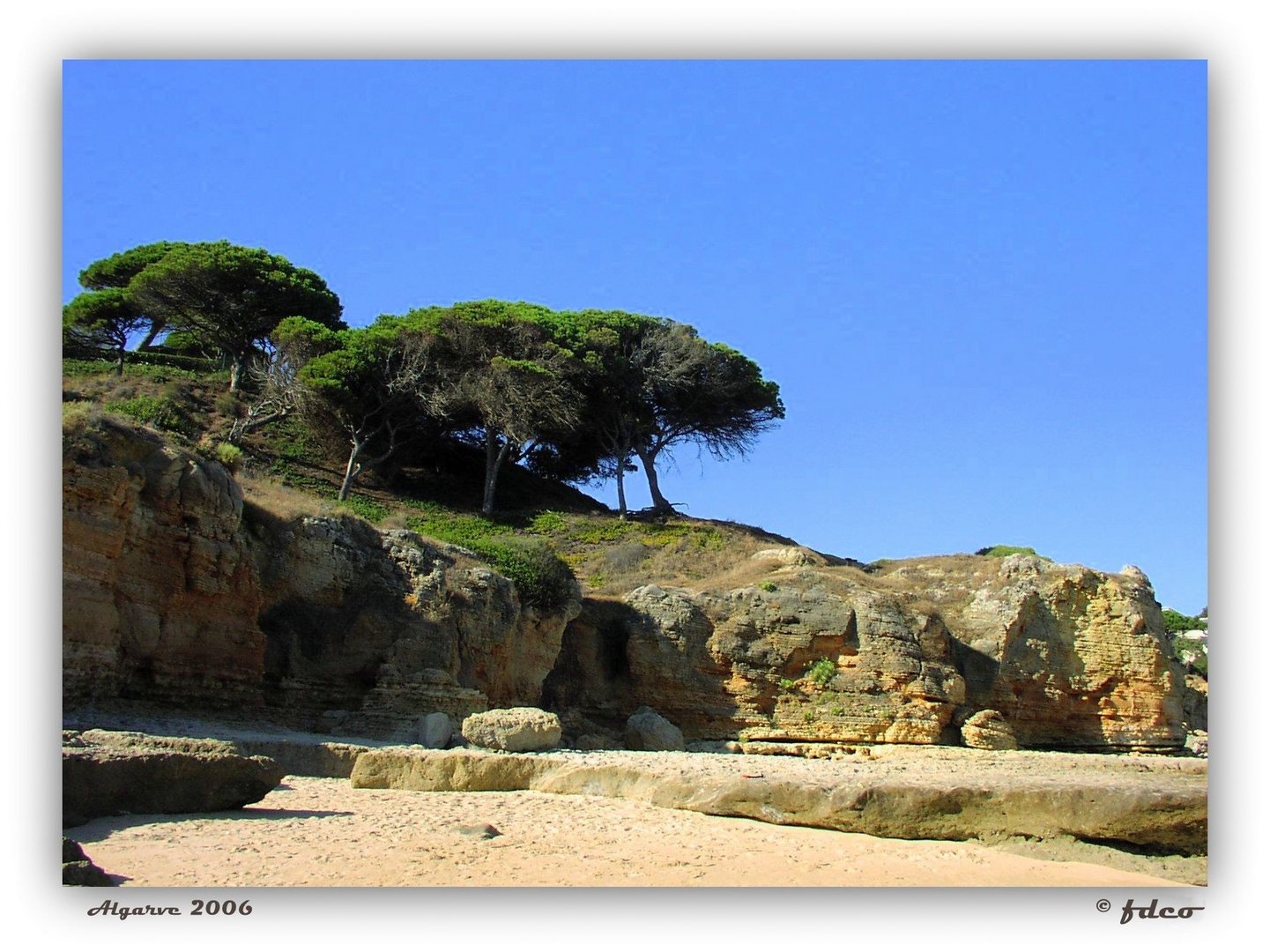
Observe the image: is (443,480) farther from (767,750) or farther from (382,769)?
(382,769)

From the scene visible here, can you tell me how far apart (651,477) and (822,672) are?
14.1m

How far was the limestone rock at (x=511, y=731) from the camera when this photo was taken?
13648 millimetres

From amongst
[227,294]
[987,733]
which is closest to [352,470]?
[227,294]

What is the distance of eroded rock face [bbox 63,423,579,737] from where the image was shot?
12867 mm

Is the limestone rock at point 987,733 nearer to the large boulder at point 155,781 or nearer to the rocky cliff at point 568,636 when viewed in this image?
the rocky cliff at point 568,636

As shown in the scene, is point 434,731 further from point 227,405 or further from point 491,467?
point 227,405

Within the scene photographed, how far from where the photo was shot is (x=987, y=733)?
20094 millimetres

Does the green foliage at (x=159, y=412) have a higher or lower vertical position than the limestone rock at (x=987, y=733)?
higher

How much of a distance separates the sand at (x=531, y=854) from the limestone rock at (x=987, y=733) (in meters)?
12.2

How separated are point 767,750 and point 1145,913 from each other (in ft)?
42.2

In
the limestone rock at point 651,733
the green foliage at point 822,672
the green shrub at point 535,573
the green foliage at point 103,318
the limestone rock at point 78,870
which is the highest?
the green foliage at point 103,318

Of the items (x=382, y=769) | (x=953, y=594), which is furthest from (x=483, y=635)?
(x=953, y=594)

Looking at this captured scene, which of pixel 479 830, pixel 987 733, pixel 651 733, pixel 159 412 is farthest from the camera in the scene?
pixel 159 412

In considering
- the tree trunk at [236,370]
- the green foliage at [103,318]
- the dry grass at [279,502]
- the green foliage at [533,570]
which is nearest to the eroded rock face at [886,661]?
the green foliage at [533,570]
